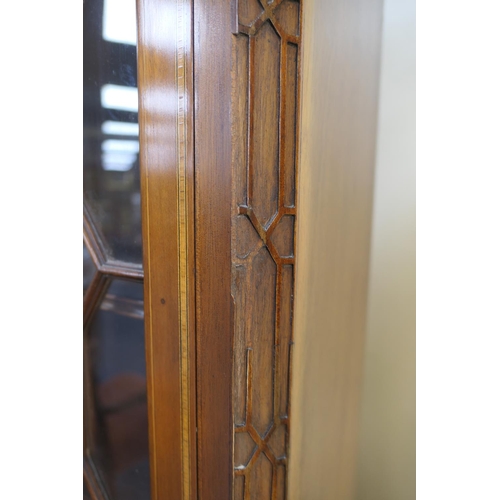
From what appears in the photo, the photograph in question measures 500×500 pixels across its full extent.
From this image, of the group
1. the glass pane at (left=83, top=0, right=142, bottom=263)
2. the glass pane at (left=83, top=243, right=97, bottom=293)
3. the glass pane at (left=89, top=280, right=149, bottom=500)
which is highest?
the glass pane at (left=83, top=0, right=142, bottom=263)

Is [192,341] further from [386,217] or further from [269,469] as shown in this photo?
[386,217]

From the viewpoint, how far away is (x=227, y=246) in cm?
51

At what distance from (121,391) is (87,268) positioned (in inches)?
6.8

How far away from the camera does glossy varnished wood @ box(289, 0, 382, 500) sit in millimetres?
577

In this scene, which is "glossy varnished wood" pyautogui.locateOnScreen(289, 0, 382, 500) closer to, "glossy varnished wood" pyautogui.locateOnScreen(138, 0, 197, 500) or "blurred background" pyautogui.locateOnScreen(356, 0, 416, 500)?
"blurred background" pyautogui.locateOnScreen(356, 0, 416, 500)

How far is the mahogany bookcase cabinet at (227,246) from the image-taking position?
0.50m

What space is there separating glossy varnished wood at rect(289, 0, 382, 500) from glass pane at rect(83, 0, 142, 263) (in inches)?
8.4

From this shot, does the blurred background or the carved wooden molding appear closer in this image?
the carved wooden molding

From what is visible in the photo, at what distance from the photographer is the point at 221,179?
51cm

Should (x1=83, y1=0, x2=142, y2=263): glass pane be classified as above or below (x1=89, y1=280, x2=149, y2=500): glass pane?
above

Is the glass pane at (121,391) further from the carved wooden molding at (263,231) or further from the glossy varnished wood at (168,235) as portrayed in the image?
the carved wooden molding at (263,231)

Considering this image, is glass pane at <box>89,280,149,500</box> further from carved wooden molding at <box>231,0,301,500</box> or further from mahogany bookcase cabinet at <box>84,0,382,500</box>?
carved wooden molding at <box>231,0,301,500</box>

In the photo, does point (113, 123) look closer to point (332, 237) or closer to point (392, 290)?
point (332, 237)

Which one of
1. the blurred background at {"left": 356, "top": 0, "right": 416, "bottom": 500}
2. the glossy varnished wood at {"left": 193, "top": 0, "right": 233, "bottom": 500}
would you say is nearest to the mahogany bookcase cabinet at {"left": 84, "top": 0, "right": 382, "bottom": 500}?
the glossy varnished wood at {"left": 193, "top": 0, "right": 233, "bottom": 500}
